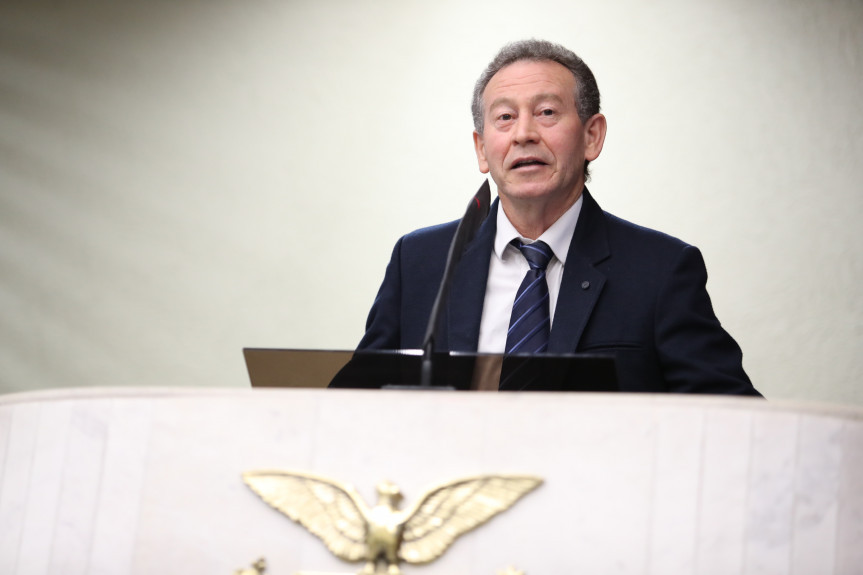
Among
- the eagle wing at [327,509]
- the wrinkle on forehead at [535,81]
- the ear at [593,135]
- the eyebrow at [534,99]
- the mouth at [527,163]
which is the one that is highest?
the wrinkle on forehead at [535,81]

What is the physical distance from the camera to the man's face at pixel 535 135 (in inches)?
79.1

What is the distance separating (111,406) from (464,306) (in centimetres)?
89

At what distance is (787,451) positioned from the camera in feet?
3.19

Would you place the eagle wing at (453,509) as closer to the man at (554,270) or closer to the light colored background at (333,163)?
the man at (554,270)

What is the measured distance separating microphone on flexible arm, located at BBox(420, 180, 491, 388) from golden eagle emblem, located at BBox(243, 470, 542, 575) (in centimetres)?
17

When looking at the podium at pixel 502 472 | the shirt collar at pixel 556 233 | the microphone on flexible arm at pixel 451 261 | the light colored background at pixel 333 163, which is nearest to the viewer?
the podium at pixel 502 472

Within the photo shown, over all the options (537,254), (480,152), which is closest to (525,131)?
(480,152)

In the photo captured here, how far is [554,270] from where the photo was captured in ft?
6.32

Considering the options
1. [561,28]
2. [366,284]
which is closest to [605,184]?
[561,28]

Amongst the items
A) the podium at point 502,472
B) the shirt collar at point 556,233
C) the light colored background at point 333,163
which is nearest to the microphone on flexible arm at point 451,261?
the podium at point 502,472

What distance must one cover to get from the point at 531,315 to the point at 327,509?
2.84 ft

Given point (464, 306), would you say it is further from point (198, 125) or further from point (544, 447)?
point (198, 125)

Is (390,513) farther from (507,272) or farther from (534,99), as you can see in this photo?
(534,99)

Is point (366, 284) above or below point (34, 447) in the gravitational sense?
above
